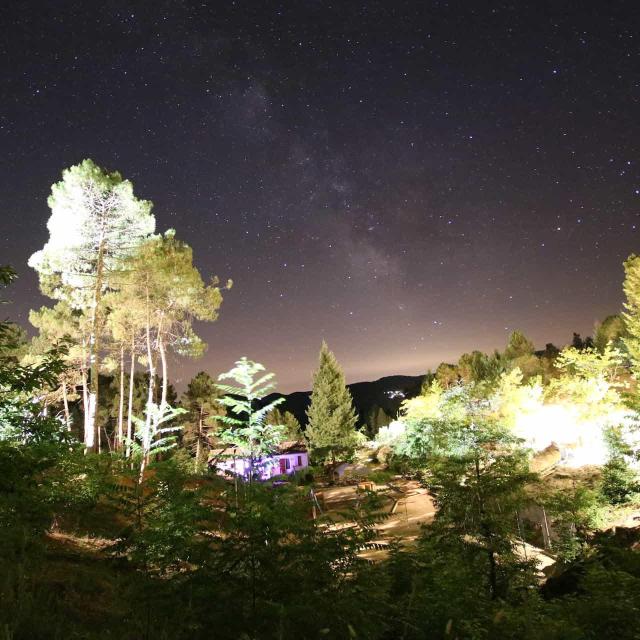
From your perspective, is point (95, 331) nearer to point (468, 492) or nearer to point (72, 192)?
point (72, 192)

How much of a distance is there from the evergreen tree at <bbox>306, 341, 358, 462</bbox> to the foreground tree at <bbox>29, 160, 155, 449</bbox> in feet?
103

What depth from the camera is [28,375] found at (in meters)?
5.54

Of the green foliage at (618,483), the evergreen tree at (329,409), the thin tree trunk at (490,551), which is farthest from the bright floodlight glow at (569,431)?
the evergreen tree at (329,409)

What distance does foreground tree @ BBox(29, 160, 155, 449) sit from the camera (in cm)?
→ 1723

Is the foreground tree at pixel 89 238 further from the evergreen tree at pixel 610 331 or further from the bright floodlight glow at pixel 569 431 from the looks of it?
the evergreen tree at pixel 610 331

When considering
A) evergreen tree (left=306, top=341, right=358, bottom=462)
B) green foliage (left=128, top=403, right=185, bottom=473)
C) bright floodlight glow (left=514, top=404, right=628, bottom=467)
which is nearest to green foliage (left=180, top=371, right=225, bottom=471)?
evergreen tree (left=306, top=341, right=358, bottom=462)

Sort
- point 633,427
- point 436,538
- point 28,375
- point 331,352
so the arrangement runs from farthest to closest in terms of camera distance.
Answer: point 331,352
point 633,427
point 436,538
point 28,375

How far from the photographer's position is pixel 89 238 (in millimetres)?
17609

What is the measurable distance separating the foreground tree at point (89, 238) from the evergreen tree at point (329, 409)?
31543mm

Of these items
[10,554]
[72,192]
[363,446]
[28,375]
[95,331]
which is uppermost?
[72,192]

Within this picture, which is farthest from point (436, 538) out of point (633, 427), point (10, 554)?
point (633, 427)

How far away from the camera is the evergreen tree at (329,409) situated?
45.6 meters

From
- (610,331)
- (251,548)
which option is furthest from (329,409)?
(251,548)

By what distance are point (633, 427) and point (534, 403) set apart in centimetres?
851
